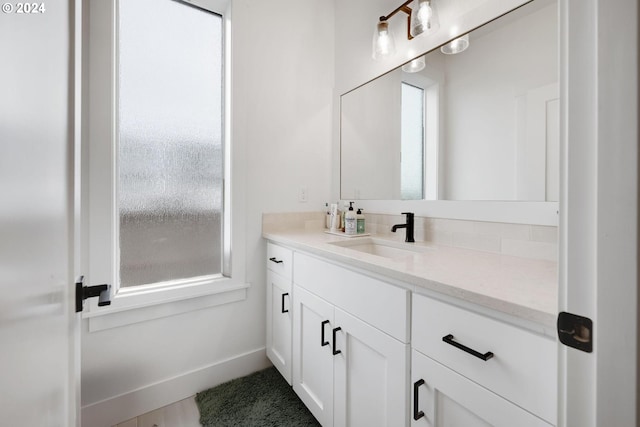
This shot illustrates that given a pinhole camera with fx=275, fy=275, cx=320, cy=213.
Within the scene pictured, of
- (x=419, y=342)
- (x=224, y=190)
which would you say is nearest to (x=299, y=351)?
(x=419, y=342)

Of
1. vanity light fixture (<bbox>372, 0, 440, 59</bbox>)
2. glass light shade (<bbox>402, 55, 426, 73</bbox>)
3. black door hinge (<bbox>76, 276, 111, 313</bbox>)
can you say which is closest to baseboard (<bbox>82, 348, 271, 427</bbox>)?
black door hinge (<bbox>76, 276, 111, 313</bbox>)

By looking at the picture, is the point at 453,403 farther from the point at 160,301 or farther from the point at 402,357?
the point at 160,301

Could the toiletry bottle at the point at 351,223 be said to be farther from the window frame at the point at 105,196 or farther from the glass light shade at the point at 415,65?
the window frame at the point at 105,196

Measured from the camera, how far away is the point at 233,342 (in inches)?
63.6

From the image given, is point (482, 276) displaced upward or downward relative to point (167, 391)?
upward

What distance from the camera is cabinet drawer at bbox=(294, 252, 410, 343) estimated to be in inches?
32.3

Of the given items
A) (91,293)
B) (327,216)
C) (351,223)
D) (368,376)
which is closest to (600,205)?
(368,376)

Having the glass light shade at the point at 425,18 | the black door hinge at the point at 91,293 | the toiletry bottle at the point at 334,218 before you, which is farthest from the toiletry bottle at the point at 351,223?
the black door hinge at the point at 91,293

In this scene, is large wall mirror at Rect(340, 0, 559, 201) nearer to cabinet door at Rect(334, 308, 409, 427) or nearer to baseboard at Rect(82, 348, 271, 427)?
cabinet door at Rect(334, 308, 409, 427)

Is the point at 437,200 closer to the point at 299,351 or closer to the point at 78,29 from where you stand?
the point at 299,351

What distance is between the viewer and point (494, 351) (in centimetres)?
61

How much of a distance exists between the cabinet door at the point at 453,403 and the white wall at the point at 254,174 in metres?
1.14

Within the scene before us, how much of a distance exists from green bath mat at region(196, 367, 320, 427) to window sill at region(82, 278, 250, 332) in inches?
18.4

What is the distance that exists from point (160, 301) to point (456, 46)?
1875 mm
